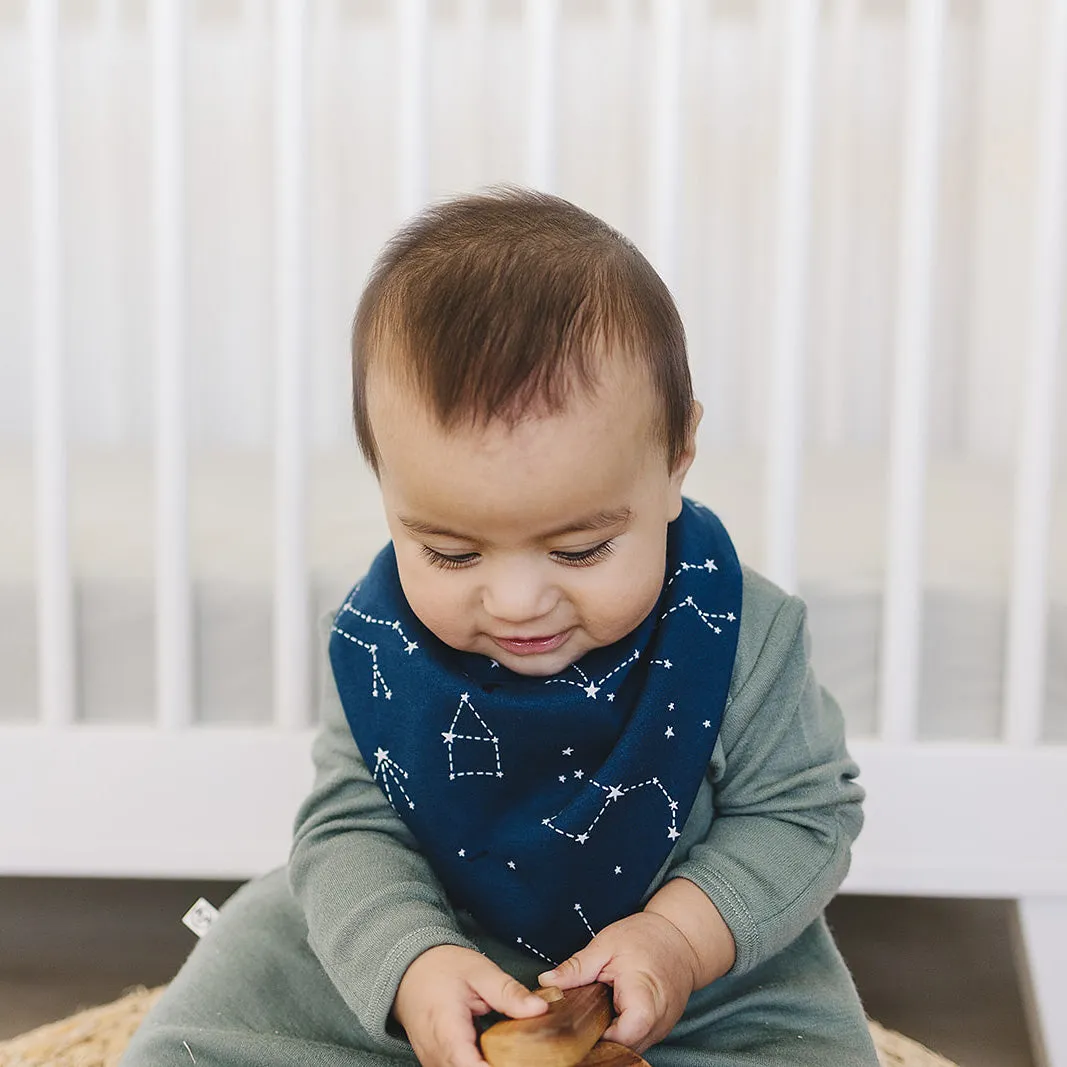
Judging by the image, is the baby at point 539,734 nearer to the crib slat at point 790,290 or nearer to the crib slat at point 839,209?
the crib slat at point 790,290

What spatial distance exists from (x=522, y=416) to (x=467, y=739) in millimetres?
233

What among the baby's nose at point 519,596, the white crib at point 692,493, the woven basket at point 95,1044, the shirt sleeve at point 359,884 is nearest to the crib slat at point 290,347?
the white crib at point 692,493

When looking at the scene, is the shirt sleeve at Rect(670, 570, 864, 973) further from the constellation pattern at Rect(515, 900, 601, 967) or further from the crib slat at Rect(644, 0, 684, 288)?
the crib slat at Rect(644, 0, 684, 288)

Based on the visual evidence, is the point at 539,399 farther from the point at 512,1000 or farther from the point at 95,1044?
the point at 95,1044

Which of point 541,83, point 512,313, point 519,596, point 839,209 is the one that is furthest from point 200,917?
point 839,209

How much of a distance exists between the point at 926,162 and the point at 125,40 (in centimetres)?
98

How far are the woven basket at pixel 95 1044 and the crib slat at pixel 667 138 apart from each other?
59 centimetres

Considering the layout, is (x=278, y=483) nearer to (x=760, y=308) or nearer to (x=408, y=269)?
(x=408, y=269)

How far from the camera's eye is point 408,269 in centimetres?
73

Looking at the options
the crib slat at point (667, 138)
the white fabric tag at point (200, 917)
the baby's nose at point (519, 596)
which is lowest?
the white fabric tag at point (200, 917)

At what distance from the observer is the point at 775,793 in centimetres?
83

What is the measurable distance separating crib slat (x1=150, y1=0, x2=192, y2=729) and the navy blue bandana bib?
31 cm

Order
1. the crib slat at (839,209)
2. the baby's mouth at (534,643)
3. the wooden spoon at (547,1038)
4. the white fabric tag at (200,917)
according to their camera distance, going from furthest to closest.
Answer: the crib slat at (839,209) → the white fabric tag at (200,917) → the baby's mouth at (534,643) → the wooden spoon at (547,1038)

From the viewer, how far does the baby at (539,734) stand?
0.70 metres
